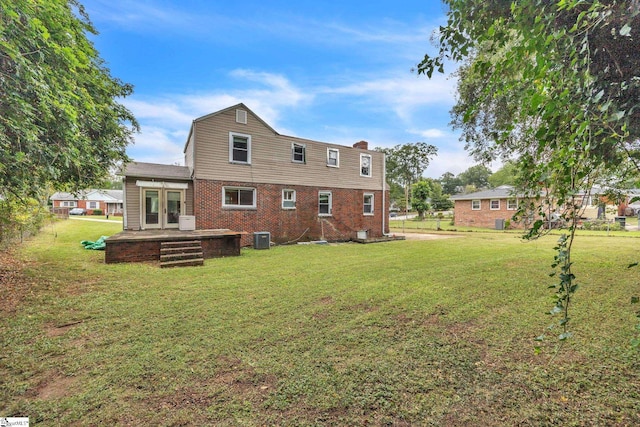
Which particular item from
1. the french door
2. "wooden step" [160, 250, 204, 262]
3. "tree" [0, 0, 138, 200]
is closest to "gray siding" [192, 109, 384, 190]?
the french door

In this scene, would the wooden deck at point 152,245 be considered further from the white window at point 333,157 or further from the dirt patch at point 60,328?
the white window at point 333,157

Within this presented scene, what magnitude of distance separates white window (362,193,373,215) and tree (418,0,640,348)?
46.7ft

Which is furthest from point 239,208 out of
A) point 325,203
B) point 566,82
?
point 566,82

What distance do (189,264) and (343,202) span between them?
30.7 feet

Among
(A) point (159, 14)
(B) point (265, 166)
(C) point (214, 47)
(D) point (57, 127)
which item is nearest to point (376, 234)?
(B) point (265, 166)

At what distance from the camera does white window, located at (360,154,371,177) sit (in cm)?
1655

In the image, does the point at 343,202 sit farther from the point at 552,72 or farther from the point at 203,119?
the point at 552,72

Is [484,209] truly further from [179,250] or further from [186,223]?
[179,250]

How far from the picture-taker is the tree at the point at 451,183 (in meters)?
80.6

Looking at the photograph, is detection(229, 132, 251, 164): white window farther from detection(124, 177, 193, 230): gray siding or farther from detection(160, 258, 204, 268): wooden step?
detection(160, 258, 204, 268): wooden step

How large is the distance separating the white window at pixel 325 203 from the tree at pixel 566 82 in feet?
41.1

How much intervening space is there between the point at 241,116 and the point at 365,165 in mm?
7645

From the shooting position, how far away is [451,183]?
81.2 m

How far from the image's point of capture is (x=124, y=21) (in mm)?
7895
